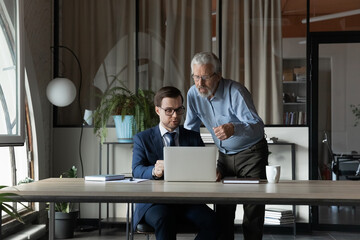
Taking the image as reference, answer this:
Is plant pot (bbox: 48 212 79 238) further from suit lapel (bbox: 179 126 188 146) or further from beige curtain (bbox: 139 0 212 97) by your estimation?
suit lapel (bbox: 179 126 188 146)

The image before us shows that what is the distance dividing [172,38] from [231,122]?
317 centimetres

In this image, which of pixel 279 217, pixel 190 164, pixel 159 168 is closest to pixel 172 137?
pixel 159 168

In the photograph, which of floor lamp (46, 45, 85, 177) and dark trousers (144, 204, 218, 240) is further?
floor lamp (46, 45, 85, 177)

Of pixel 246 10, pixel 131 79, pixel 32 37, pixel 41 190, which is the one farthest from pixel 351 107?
pixel 41 190

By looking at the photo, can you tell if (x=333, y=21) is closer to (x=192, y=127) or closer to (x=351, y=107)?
(x=351, y=107)

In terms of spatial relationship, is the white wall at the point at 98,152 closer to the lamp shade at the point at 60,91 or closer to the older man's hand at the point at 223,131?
the lamp shade at the point at 60,91

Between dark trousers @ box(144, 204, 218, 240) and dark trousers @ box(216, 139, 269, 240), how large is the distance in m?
0.16

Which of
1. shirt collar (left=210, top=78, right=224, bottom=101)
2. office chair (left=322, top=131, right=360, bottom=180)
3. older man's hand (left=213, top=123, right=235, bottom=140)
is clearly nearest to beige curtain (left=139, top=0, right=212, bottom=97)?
office chair (left=322, top=131, right=360, bottom=180)

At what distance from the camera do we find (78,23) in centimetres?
710

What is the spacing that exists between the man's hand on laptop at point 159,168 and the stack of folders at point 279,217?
316cm

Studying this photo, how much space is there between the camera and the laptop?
11.0 ft

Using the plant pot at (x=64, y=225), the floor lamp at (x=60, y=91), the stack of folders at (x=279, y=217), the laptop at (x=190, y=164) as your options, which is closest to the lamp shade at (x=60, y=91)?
the floor lamp at (x=60, y=91)

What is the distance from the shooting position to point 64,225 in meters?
6.26

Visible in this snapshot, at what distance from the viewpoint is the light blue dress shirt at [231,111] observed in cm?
404
